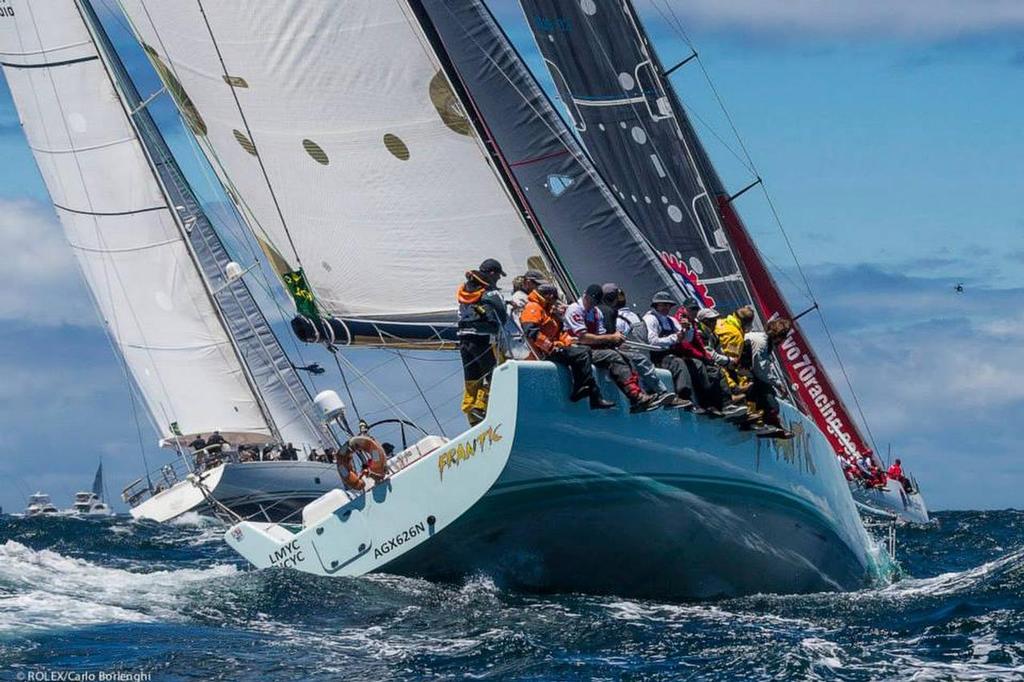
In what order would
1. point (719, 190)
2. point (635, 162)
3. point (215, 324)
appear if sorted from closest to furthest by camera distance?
point (635, 162) < point (719, 190) < point (215, 324)

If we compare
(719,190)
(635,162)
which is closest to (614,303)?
(635,162)

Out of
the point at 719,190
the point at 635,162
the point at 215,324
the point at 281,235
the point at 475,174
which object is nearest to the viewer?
the point at 475,174

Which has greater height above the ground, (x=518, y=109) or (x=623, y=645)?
(x=518, y=109)

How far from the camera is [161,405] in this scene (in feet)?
135

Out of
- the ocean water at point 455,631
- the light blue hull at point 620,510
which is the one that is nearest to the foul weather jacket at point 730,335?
the light blue hull at point 620,510

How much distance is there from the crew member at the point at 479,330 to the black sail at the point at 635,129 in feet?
36.7

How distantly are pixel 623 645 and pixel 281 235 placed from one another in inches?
360

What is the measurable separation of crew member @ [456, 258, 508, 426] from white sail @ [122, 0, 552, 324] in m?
3.71

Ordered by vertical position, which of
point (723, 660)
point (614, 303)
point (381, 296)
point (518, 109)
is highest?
point (518, 109)

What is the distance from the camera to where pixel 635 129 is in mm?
26953

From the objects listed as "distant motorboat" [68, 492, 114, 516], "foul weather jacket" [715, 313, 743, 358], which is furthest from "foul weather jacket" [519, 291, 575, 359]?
"distant motorboat" [68, 492, 114, 516]

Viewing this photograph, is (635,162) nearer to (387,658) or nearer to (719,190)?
(719,190)

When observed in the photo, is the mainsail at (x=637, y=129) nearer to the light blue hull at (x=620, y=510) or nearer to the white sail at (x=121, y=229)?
the light blue hull at (x=620, y=510)

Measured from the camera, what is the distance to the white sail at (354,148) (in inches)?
739
